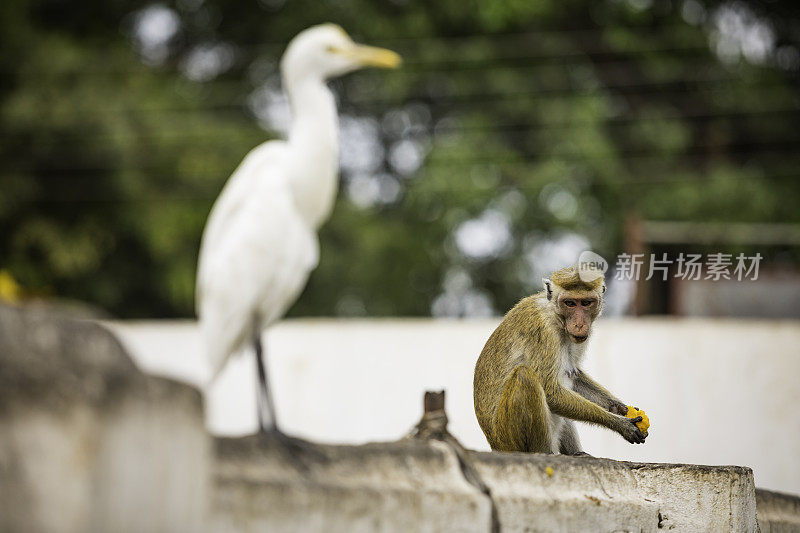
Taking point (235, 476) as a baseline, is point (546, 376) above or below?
above

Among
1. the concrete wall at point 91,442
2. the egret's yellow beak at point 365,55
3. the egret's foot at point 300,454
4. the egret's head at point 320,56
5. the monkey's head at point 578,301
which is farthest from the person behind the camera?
the egret's yellow beak at point 365,55

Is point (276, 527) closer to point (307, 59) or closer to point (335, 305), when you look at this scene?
point (307, 59)

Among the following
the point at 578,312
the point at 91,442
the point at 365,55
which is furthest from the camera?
the point at 365,55

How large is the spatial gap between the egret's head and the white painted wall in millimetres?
2393

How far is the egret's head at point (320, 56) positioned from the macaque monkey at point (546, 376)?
2.41 meters

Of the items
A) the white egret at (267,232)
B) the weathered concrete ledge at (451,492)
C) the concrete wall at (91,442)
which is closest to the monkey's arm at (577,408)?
the weathered concrete ledge at (451,492)

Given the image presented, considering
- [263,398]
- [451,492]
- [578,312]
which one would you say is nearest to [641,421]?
[578,312]

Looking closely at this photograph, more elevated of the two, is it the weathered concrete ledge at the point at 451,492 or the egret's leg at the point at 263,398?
the egret's leg at the point at 263,398

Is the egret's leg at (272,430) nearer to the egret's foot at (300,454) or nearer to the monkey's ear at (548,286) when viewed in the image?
the egret's foot at (300,454)

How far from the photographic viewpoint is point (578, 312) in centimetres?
296

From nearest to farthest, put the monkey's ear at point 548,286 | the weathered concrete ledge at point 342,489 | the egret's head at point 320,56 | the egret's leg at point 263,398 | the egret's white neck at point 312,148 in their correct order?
the weathered concrete ledge at point 342,489 < the monkey's ear at point 548,286 < the egret's leg at point 263,398 < the egret's white neck at point 312,148 < the egret's head at point 320,56

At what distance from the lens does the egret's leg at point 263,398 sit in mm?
3805

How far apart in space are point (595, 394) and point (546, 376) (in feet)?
0.75

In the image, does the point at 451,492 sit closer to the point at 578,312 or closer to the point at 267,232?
the point at 578,312
